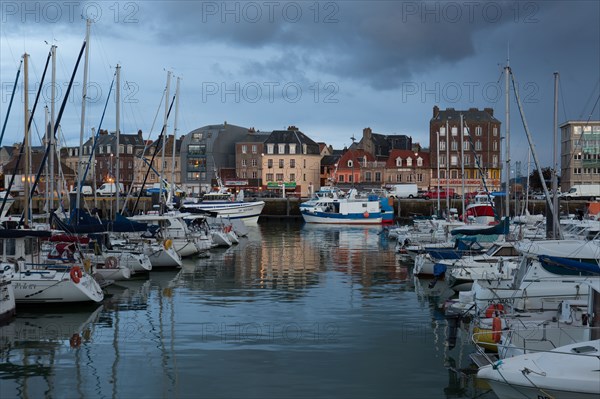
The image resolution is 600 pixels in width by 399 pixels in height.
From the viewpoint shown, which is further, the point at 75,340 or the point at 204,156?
the point at 204,156

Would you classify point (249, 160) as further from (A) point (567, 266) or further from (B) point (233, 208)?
(A) point (567, 266)

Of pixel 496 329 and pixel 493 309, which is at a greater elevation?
pixel 493 309

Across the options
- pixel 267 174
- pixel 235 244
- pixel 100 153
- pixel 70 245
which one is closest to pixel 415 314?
pixel 70 245

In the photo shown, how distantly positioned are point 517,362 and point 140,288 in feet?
68.8

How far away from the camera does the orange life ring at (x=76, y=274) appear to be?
26.4m

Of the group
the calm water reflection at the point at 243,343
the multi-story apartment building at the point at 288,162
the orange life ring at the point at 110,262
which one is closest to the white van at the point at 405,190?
the multi-story apartment building at the point at 288,162

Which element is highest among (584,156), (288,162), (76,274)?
(584,156)

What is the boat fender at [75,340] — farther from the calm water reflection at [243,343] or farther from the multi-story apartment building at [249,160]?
the multi-story apartment building at [249,160]

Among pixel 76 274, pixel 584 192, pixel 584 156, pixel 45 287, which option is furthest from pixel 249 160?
pixel 45 287

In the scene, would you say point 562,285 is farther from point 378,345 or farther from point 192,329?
point 192,329

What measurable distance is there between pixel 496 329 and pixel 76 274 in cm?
1489

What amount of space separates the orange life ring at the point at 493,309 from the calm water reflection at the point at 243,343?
1.25 metres

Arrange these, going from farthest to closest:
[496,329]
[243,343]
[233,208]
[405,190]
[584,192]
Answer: [405,190] → [584,192] → [233,208] → [243,343] → [496,329]

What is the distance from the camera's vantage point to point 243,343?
72.5ft
